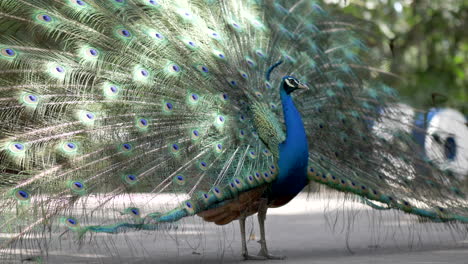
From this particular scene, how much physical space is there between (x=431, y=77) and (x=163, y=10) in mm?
12112

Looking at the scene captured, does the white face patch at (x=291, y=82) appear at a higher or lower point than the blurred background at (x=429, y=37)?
lower

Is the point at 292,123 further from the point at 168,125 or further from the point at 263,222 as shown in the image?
the point at 168,125

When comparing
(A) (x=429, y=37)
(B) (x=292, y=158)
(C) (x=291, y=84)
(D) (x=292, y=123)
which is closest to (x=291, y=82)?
(C) (x=291, y=84)

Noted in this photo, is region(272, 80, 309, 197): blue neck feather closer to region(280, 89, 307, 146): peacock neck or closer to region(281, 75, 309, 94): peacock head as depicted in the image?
region(280, 89, 307, 146): peacock neck

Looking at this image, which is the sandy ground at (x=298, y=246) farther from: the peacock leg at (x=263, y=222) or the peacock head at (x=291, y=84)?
the peacock head at (x=291, y=84)

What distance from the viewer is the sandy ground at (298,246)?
638cm

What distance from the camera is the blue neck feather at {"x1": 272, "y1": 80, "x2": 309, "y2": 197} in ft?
19.8

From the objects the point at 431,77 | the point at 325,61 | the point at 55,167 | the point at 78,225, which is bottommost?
the point at 78,225

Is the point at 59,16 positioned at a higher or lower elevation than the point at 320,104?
higher

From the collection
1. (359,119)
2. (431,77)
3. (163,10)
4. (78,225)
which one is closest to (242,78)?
(163,10)

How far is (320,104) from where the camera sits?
22.3 feet

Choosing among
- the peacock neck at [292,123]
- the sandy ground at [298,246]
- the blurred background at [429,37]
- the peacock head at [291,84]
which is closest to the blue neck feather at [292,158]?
the peacock neck at [292,123]

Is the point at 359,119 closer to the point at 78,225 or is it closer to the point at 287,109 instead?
the point at 287,109

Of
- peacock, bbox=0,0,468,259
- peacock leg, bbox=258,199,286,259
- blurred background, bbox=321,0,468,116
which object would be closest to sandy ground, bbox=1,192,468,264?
peacock leg, bbox=258,199,286,259
